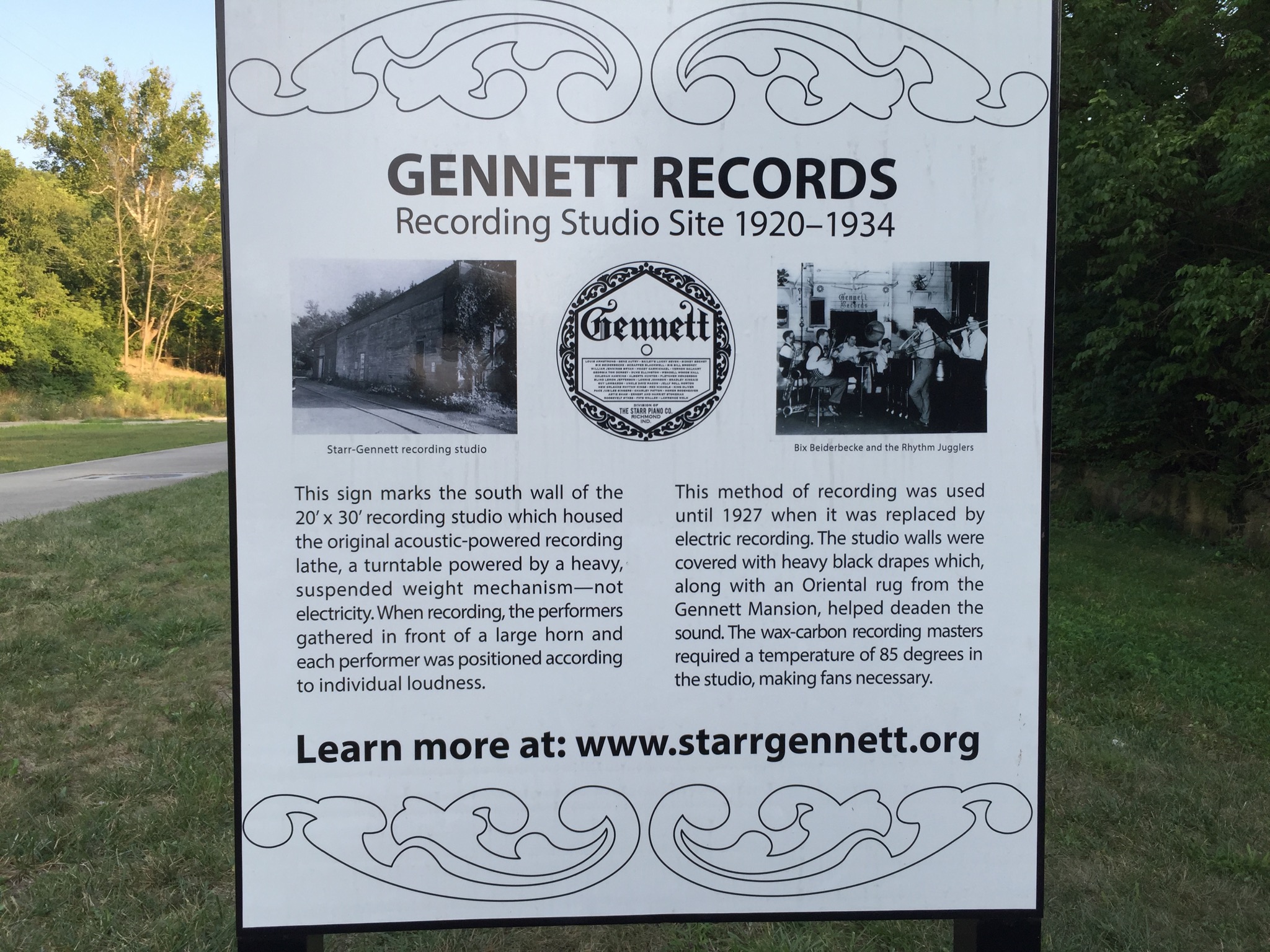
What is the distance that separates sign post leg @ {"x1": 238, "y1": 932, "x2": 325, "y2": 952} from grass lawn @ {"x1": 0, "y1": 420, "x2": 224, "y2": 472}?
17.5 m

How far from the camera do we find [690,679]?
217 centimetres

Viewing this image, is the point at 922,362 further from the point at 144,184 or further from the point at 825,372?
the point at 144,184

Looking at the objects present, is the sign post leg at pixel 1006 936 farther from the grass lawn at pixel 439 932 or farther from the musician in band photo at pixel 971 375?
the musician in band photo at pixel 971 375

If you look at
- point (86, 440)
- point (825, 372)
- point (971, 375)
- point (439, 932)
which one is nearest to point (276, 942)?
point (439, 932)

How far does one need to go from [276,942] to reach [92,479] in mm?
15520

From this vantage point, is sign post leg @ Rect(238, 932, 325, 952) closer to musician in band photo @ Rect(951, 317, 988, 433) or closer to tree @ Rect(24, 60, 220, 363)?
musician in band photo @ Rect(951, 317, 988, 433)

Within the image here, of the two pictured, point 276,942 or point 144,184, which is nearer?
point 276,942

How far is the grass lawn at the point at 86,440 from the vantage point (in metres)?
18.8

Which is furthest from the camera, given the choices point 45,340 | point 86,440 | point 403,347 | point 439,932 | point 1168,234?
point 45,340

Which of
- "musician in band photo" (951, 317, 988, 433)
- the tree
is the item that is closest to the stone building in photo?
"musician in band photo" (951, 317, 988, 433)

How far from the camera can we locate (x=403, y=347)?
6.93ft

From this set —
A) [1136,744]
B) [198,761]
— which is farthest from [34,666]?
[1136,744]

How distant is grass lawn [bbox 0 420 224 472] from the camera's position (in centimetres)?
1875

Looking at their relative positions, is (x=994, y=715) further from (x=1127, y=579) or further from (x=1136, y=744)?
(x=1127, y=579)
